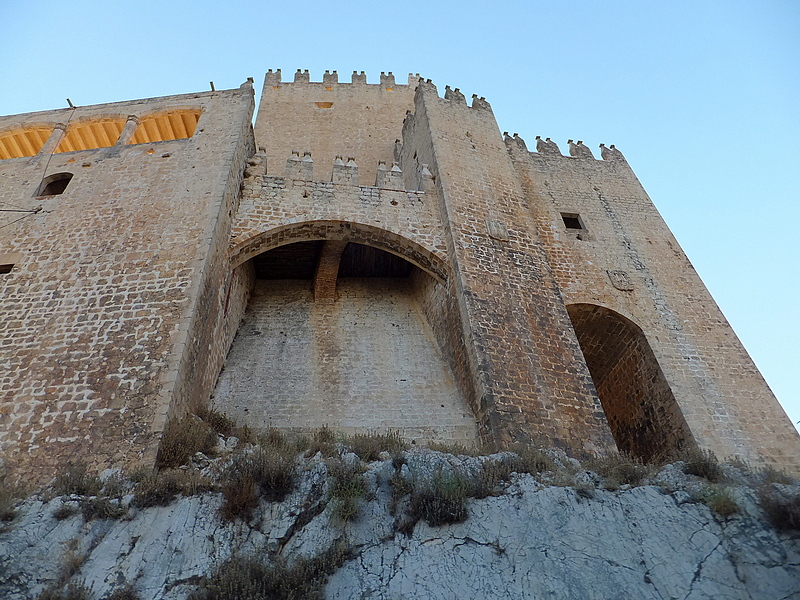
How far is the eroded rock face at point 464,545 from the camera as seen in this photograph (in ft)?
14.8

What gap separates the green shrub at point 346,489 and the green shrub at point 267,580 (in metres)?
0.46

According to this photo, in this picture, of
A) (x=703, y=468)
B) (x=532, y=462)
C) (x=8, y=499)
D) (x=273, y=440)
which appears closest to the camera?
(x=8, y=499)

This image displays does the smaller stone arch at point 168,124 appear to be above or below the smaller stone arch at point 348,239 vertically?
above

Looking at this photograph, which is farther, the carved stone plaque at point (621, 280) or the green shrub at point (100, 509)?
the carved stone plaque at point (621, 280)

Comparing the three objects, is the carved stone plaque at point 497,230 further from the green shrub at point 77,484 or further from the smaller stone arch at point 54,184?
the smaller stone arch at point 54,184

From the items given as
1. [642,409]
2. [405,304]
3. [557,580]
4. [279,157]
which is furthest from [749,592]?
[279,157]

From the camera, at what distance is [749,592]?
446cm

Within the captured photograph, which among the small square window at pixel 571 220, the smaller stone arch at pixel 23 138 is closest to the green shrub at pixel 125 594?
the small square window at pixel 571 220

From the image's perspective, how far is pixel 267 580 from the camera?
4434 mm

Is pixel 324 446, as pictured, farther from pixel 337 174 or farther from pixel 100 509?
pixel 337 174

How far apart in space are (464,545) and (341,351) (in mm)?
5112

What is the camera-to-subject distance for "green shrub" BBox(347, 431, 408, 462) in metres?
6.14

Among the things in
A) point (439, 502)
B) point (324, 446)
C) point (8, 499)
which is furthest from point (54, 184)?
point (439, 502)

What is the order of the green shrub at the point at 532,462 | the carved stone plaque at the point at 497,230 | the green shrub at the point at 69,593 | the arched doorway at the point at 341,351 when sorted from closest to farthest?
1. the green shrub at the point at 69,593
2. the green shrub at the point at 532,462
3. the arched doorway at the point at 341,351
4. the carved stone plaque at the point at 497,230
